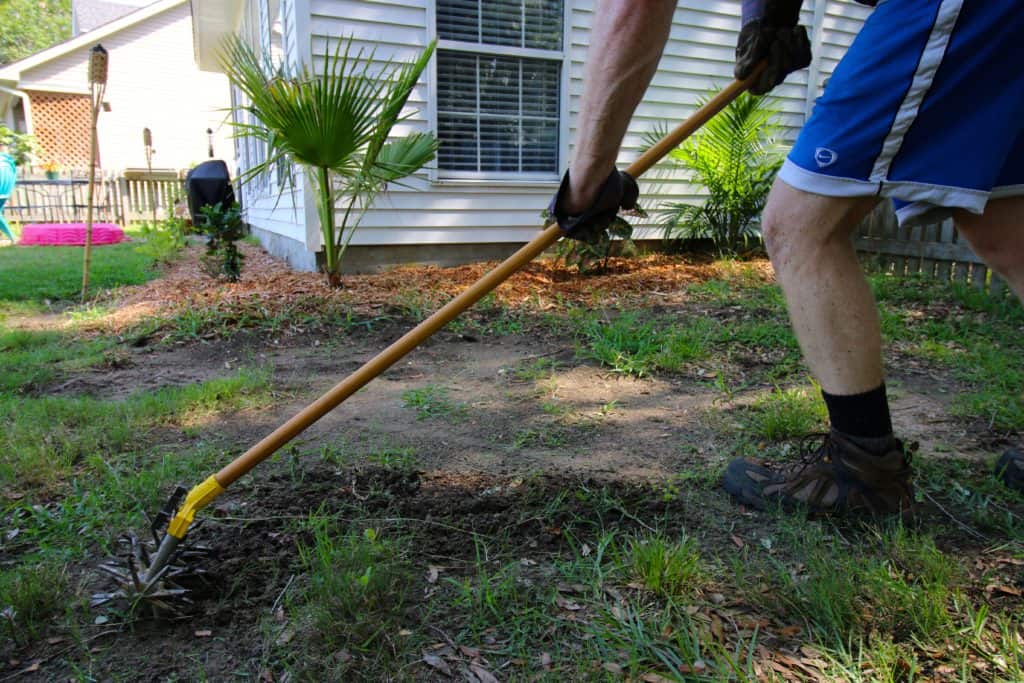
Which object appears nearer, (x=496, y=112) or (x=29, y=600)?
(x=29, y=600)

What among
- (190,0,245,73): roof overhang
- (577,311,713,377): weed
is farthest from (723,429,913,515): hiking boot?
(190,0,245,73): roof overhang

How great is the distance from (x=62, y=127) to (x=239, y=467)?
1089 inches

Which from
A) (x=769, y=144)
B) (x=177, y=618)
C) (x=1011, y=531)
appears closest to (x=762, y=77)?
(x=1011, y=531)

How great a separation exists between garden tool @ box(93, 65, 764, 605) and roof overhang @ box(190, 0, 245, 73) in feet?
37.5

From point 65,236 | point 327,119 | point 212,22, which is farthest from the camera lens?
point 212,22

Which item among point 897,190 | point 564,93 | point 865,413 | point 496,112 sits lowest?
point 865,413

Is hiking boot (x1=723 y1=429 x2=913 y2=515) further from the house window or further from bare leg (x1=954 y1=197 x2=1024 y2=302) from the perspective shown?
the house window

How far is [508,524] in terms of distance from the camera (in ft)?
5.91

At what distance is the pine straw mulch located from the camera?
468 cm

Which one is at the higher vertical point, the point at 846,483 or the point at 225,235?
the point at 225,235

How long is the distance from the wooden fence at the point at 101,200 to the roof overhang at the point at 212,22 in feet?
11.5

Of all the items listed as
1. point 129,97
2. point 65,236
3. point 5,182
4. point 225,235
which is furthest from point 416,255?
point 129,97

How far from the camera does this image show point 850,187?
160 cm

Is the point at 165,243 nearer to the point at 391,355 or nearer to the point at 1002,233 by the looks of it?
the point at 391,355
